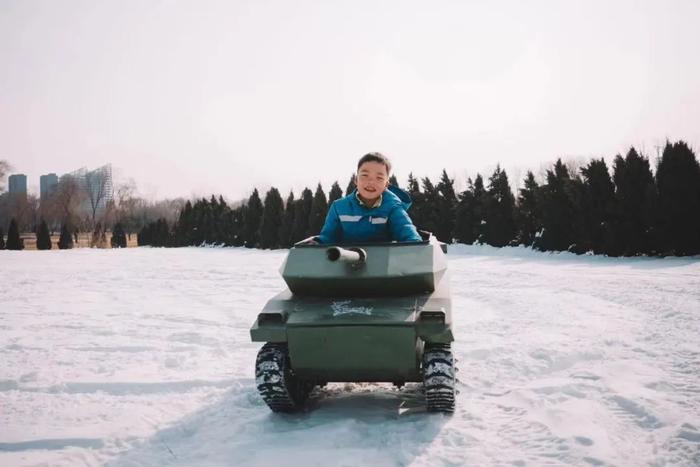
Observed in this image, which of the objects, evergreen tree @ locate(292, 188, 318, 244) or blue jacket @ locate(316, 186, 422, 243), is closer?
blue jacket @ locate(316, 186, 422, 243)

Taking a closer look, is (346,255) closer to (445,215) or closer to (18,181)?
(445,215)

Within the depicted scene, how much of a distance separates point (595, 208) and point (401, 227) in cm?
1879

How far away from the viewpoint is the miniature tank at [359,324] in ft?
12.0

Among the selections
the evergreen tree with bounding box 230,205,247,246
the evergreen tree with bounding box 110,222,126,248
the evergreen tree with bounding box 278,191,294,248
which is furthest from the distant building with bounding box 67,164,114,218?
the evergreen tree with bounding box 278,191,294,248

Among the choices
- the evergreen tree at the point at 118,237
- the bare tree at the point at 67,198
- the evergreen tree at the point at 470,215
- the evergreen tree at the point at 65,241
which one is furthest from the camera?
the bare tree at the point at 67,198

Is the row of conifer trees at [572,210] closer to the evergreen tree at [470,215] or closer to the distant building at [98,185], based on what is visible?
the evergreen tree at [470,215]

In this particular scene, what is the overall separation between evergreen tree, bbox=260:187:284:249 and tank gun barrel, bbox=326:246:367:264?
3509 centimetres

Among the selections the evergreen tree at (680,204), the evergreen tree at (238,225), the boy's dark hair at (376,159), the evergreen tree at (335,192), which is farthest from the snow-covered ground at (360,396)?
the evergreen tree at (238,225)

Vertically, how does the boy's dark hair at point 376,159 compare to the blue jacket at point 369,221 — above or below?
above

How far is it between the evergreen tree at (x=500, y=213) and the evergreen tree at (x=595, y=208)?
5280 millimetres

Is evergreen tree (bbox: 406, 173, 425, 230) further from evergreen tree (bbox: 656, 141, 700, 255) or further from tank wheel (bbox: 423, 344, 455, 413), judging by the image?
tank wheel (bbox: 423, 344, 455, 413)

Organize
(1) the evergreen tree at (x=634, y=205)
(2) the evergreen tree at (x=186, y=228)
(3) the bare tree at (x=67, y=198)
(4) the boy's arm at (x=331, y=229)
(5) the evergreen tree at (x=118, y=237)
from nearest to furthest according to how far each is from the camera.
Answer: (4) the boy's arm at (x=331, y=229), (1) the evergreen tree at (x=634, y=205), (5) the evergreen tree at (x=118, y=237), (2) the evergreen tree at (x=186, y=228), (3) the bare tree at (x=67, y=198)

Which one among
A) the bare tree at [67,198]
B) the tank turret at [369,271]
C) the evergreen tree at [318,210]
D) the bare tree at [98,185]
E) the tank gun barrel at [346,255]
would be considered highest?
the bare tree at [98,185]

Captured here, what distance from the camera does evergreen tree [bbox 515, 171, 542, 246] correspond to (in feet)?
83.7
